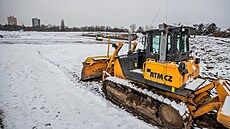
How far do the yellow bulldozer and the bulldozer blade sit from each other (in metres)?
2.09

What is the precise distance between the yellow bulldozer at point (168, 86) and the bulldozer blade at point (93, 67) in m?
2.09

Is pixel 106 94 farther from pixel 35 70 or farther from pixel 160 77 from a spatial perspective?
pixel 35 70

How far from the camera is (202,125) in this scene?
4992 mm

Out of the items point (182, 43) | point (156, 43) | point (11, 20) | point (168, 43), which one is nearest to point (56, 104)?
point (156, 43)

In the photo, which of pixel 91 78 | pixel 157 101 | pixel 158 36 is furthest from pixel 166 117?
pixel 91 78

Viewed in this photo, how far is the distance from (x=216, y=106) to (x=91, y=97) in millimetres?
4465

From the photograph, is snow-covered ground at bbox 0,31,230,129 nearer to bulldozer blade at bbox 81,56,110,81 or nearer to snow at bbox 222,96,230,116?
bulldozer blade at bbox 81,56,110,81

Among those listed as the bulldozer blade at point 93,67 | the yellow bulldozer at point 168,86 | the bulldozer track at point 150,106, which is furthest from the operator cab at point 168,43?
the bulldozer blade at point 93,67

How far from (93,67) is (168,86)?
4.50 metres

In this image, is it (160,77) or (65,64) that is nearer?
(160,77)

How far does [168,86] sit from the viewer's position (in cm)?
458

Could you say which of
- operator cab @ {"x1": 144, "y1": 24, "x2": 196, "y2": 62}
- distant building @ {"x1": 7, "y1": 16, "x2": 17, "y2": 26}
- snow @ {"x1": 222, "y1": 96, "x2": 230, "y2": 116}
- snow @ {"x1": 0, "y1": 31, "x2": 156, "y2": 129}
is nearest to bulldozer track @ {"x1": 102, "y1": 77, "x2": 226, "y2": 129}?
snow @ {"x1": 0, "y1": 31, "x2": 156, "y2": 129}

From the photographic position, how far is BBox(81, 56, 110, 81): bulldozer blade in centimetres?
801

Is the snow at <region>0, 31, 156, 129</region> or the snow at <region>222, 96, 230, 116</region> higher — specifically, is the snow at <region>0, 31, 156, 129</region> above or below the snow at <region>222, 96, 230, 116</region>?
below
